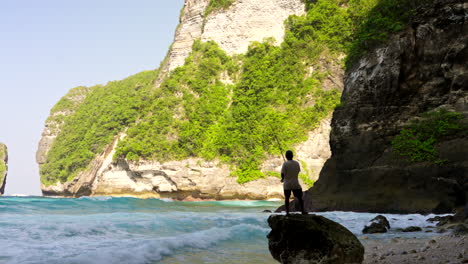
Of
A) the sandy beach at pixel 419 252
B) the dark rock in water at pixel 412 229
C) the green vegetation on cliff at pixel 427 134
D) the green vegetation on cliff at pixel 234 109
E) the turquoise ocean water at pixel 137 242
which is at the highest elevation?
the green vegetation on cliff at pixel 234 109

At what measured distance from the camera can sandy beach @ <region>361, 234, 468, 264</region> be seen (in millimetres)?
6104

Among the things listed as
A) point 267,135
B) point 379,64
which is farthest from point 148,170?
point 379,64

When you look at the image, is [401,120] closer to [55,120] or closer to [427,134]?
[427,134]

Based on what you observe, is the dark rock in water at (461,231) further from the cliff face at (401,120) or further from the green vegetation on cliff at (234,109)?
the green vegetation on cliff at (234,109)

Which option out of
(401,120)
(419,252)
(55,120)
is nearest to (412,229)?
(419,252)

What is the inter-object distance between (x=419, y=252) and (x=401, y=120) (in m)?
12.8

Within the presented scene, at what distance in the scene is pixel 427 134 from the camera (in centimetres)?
1705

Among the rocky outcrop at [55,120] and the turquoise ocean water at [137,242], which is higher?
the rocky outcrop at [55,120]

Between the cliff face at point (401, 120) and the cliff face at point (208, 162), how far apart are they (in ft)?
59.0

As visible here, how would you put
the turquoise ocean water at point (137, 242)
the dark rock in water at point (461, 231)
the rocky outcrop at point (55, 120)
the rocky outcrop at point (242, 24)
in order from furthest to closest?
the rocky outcrop at point (55, 120) → the rocky outcrop at point (242, 24) → the dark rock in water at point (461, 231) → the turquoise ocean water at point (137, 242)

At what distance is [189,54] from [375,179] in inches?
1538

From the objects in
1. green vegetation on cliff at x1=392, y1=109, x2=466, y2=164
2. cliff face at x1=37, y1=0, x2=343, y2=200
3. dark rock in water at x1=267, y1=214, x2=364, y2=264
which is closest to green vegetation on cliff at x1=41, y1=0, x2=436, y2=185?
cliff face at x1=37, y1=0, x2=343, y2=200

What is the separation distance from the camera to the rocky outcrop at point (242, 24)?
162 ft

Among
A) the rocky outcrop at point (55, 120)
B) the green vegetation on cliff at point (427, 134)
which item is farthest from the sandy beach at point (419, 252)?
the rocky outcrop at point (55, 120)
